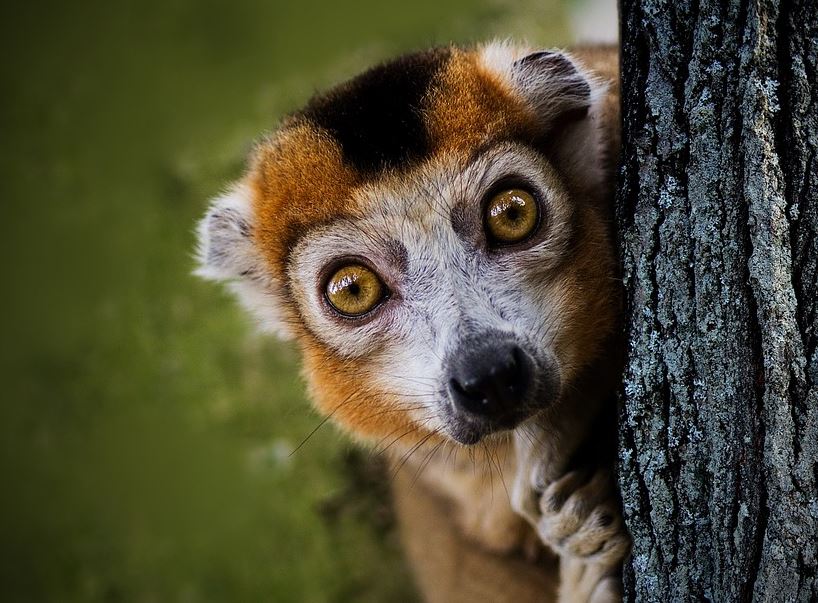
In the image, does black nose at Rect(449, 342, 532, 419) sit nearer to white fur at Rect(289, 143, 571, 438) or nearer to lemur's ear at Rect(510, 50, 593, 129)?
white fur at Rect(289, 143, 571, 438)

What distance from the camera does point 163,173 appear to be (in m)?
7.82

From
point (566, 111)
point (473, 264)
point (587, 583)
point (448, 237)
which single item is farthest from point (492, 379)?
point (566, 111)

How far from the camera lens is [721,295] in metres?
2.17

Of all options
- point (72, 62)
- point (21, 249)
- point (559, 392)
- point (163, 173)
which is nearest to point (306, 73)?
point (163, 173)

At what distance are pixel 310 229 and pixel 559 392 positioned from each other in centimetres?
107

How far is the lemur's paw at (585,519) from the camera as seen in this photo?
2701 millimetres

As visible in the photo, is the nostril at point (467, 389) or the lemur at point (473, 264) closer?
the nostril at point (467, 389)

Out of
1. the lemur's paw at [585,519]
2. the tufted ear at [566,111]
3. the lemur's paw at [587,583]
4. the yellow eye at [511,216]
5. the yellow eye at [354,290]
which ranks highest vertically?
the tufted ear at [566,111]

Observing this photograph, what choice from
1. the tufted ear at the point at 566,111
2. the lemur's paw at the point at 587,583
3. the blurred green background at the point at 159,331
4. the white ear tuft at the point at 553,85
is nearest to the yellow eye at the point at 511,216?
the tufted ear at the point at 566,111

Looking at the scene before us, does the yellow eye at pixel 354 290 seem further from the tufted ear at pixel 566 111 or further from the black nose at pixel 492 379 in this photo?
the tufted ear at pixel 566 111

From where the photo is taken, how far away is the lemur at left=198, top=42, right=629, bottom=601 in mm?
2680

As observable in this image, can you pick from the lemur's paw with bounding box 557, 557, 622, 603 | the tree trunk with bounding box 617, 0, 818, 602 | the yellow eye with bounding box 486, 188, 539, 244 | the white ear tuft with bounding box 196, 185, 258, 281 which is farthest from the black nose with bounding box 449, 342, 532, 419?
the white ear tuft with bounding box 196, 185, 258, 281

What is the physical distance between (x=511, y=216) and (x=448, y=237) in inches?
9.1

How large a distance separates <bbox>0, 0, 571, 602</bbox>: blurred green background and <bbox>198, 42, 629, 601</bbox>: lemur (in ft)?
10.9
